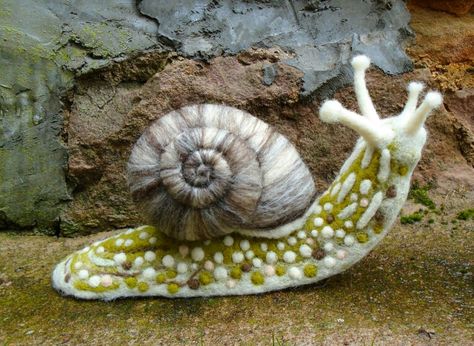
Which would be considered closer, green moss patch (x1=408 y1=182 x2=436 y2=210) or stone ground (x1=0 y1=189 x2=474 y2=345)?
stone ground (x1=0 y1=189 x2=474 y2=345)

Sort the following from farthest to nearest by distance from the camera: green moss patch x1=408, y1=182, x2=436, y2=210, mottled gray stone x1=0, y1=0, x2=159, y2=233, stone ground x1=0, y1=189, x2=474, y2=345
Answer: green moss patch x1=408, y1=182, x2=436, y2=210 → mottled gray stone x1=0, y1=0, x2=159, y2=233 → stone ground x1=0, y1=189, x2=474, y2=345

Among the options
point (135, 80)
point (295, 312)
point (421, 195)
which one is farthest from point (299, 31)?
point (295, 312)

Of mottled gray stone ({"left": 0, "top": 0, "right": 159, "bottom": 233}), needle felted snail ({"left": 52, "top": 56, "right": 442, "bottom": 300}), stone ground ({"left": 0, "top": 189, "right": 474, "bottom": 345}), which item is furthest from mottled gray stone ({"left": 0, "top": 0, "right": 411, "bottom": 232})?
needle felted snail ({"left": 52, "top": 56, "right": 442, "bottom": 300})

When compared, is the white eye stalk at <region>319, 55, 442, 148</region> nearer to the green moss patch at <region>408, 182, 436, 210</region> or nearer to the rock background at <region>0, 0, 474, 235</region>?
the rock background at <region>0, 0, 474, 235</region>

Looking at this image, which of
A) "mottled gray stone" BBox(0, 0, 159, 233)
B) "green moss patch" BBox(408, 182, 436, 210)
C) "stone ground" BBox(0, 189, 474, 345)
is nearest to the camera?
"stone ground" BBox(0, 189, 474, 345)

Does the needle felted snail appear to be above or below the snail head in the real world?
below

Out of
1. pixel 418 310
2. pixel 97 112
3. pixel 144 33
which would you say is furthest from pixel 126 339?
pixel 144 33

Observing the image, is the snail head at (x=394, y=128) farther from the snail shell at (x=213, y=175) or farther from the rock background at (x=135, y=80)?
the rock background at (x=135, y=80)
